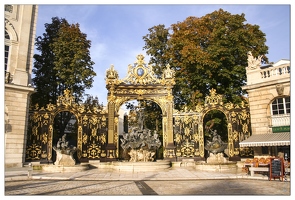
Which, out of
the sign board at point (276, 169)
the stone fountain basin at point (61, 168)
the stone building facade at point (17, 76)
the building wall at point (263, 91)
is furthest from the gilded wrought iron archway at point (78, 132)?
the sign board at point (276, 169)

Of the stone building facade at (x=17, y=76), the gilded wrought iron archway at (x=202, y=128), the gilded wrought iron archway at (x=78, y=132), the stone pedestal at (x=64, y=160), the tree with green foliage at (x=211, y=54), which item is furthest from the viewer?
the tree with green foliage at (x=211, y=54)

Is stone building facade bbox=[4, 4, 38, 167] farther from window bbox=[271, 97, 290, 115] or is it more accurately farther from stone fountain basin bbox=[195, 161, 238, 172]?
window bbox=[271, 97, 290, 115]

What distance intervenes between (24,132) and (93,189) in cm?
844

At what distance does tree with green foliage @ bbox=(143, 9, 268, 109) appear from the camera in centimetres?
1934

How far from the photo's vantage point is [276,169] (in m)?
10.6

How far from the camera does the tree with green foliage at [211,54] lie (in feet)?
63.5

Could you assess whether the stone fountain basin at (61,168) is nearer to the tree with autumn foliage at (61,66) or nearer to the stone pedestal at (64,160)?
the stone pedestal at (64,160)

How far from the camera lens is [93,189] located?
28.7 ft

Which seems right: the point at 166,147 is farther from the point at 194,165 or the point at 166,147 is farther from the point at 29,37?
the point at 29,37

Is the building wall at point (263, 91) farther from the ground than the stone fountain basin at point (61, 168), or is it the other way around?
the building wall at point (263, 91)

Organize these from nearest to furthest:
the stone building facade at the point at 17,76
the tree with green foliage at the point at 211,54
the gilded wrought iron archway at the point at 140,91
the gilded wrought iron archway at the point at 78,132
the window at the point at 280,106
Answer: the window at the point at 280,106 → the stone building facade at the point at 17,76 → the gilded wrought iron archway at the point at 78,132 → the gilded wrought iron archway at the point at 140,91 → the tree with green foliage at the point at 211,54

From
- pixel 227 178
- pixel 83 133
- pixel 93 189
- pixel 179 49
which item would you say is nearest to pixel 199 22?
pixel 179 49

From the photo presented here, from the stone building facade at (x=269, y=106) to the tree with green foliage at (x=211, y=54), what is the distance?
3984mm

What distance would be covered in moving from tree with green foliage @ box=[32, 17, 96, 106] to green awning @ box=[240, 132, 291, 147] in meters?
12.8
